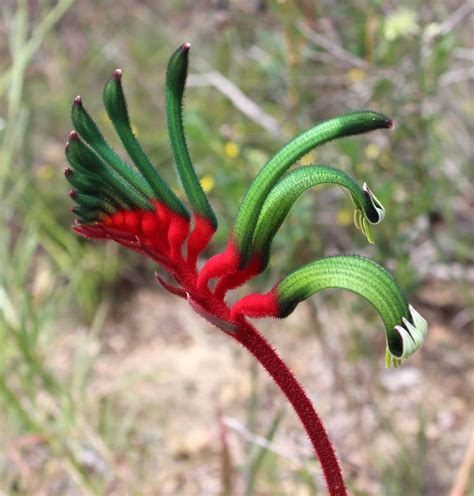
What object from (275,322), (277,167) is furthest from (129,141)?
(275,322)

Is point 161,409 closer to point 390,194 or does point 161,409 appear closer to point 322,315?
point 322,315

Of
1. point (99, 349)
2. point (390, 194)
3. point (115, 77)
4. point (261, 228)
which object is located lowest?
point (99, 349)

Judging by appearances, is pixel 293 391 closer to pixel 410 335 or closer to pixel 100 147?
pixel 410 335

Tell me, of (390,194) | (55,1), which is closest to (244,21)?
(390,194)

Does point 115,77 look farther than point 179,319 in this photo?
No

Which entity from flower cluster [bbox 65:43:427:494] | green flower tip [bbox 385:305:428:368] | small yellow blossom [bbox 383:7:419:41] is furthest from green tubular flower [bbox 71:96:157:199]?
small yellow blossom [bbox 383:7:419:41]

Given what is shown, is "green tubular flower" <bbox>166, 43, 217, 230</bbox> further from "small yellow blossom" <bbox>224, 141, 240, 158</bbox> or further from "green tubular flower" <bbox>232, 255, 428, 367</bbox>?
"small yellow blossom" <bbox>224, 141, 240, 158</bbox>

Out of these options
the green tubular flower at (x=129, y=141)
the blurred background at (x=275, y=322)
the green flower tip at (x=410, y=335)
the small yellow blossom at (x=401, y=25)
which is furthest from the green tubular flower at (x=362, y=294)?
the small yellow blossom at (x=401, y=25)

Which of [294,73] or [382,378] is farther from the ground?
[294,73]
